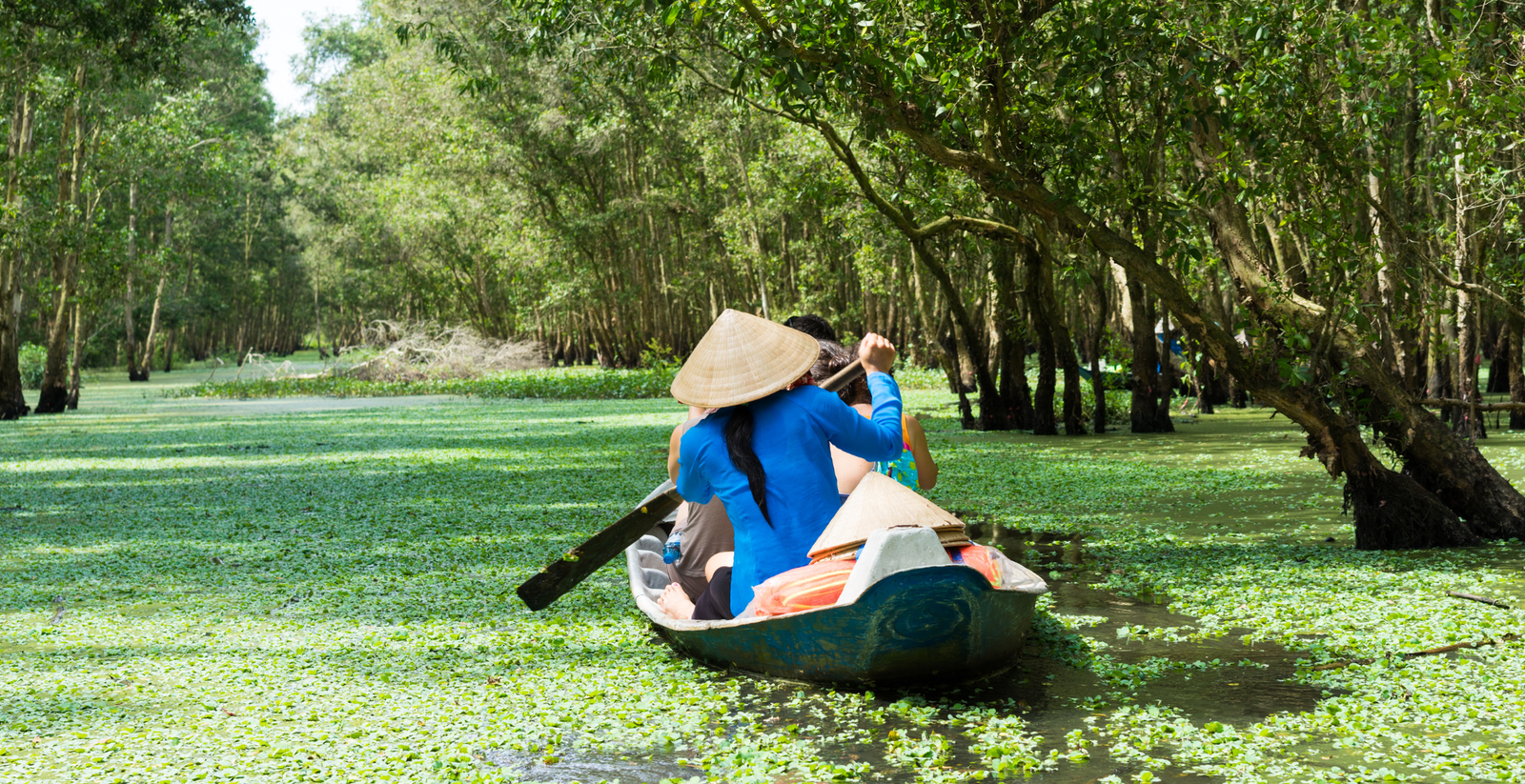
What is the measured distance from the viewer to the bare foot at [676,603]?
14.5ft

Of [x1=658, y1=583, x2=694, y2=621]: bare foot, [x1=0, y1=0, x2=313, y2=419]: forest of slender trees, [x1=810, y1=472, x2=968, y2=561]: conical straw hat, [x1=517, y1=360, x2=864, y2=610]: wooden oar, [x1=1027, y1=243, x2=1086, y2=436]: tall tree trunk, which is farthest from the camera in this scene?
[x1=0, y1=0, x2=313, y2=419]: forest of slender trees

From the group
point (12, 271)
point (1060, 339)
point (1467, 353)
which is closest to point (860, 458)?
point (1060, 339)

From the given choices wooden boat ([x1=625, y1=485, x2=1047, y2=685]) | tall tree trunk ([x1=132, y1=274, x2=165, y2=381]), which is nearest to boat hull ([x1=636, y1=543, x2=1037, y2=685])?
wooden boat ([x1=625, y1=485, x2=1047, y2=685])

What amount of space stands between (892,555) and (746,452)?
66 centimetres

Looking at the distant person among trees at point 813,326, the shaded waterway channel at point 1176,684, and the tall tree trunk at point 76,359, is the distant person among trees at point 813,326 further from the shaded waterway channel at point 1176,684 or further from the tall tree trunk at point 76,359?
the tall tree trunk at point 76,359

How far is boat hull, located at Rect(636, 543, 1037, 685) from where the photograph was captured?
3494 millimetres

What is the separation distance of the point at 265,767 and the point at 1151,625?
3.22 m

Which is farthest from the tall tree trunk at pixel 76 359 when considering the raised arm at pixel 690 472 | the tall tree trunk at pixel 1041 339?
the raised arm at pixel 690 472

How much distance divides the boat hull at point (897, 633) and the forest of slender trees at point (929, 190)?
8.40ft

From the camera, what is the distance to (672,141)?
27250mm

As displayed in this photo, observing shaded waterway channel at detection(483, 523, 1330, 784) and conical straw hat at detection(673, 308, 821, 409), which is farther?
conical straw hat at detection(673, 308, 821, 409)

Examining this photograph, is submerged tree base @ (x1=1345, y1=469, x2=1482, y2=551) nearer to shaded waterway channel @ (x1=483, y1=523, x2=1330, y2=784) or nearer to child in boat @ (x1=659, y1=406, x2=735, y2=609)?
shaded waterway channel @ (x1=483, y1=523, x2=1330, y2=784)

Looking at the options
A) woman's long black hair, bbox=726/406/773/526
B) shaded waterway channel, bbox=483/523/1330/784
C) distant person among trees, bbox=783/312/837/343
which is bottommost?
shaded waterway channel, bbox=483/523/1330/784

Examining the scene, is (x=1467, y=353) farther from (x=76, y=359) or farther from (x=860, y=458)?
(x=76, y=359)
